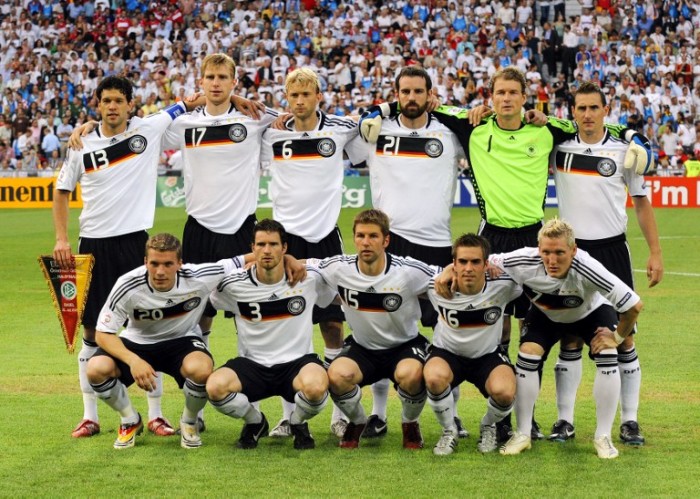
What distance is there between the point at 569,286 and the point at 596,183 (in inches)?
33.9

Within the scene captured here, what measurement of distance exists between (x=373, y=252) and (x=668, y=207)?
20.9m

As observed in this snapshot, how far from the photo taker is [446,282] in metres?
6.51

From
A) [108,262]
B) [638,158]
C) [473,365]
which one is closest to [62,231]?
[108,262]

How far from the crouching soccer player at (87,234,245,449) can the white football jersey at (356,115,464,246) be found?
3.63 ft

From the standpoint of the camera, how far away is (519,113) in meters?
7.14

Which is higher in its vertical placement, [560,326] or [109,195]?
[109,195]

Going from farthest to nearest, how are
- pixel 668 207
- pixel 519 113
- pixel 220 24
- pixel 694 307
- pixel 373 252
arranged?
1. pixel 220 24
2. pixel 668 207
3. pixel 694 307
4. pixel 519 113
5. pixel 373 252

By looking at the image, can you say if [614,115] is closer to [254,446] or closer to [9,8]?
[9,8]

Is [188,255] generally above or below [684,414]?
above

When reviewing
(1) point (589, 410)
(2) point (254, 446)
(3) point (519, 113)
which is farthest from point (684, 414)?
(2) point (254, 446)

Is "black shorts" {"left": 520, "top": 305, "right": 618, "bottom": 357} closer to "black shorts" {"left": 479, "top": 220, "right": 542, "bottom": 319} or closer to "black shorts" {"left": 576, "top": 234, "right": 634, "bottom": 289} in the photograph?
"black shorts" {"left": 479, "top": 220, "right": 542, "bottom": 319}

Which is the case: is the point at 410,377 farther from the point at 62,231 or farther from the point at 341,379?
the point at 62,231

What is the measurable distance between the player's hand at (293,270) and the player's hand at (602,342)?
1.74 m

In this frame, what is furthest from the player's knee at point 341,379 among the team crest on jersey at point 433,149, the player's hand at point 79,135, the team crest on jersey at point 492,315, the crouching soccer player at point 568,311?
the player's hand at point 79,135
